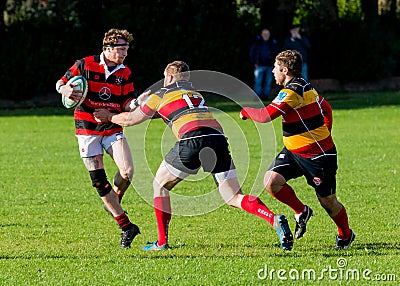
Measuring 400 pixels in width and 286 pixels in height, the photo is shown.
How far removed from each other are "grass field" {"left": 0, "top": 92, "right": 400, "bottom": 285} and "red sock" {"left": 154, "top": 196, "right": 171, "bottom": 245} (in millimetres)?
148

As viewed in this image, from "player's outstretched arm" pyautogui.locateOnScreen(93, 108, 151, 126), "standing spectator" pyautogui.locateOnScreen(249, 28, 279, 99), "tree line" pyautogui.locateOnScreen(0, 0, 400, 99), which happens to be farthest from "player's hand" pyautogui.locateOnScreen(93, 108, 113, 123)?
"tree line" pyautogui.locateOnScreen(0, 0, 400, 99)

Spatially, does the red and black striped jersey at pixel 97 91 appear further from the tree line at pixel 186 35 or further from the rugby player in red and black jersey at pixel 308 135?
the tree line at pixel 186 35

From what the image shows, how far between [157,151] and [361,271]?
395 inches

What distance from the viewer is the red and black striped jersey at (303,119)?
816cm

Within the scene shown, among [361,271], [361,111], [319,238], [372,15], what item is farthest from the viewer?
[372,15]

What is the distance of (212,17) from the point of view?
31.0m

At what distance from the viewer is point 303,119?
8336 mm

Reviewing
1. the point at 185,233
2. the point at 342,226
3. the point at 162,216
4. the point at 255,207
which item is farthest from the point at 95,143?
the point at 342,226

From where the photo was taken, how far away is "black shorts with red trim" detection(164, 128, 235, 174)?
8180 mm

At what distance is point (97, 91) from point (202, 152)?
152 centimetres

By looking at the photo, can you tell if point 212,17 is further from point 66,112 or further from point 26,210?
point 26,210

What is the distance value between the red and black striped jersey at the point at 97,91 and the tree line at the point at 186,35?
1960 centimetres

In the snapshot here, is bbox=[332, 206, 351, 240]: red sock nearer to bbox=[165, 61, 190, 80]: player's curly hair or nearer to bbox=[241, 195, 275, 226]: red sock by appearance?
bbox=[241, 195, 275, 226]: red sock

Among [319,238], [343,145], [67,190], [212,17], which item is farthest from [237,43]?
[319,238]
